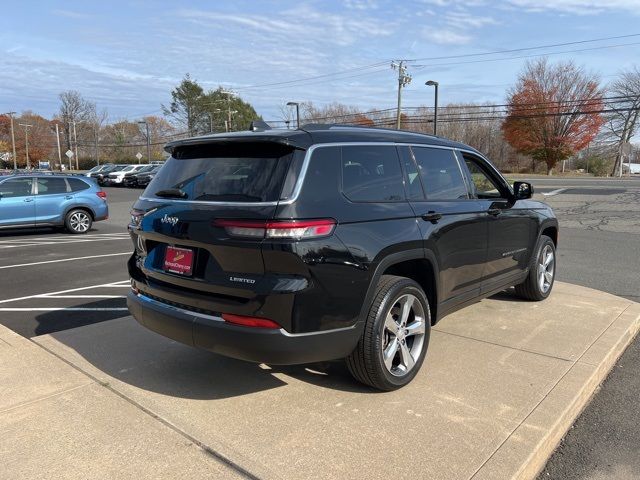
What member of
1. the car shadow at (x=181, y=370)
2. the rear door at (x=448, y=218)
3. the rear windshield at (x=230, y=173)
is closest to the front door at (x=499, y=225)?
the rear door at (x=448, y=218)

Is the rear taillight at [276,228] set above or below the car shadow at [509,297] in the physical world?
above

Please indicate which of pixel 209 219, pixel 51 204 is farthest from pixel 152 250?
pixel 51 204

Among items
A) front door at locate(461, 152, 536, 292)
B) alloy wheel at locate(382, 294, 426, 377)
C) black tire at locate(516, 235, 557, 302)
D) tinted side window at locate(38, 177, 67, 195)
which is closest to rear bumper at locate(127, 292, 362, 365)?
alloy wheel at locate(382, 294, 426, 377)

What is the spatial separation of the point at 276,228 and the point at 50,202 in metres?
12.6

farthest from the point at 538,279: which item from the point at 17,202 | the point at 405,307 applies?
the point at 17,202

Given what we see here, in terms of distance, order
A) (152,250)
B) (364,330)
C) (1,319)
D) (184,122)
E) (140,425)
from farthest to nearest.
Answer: (184,122), (1,319), (152,250), (364,330), (140,425)

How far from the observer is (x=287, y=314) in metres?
2.94

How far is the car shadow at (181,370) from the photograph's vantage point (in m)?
3.62

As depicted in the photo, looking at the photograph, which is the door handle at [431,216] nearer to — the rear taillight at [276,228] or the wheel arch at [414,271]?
the wheel arch at [414,271]

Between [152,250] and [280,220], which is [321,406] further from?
[152,250]

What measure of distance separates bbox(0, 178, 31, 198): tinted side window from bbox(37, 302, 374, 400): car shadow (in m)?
10.1

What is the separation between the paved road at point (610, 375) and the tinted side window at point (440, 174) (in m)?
1.87

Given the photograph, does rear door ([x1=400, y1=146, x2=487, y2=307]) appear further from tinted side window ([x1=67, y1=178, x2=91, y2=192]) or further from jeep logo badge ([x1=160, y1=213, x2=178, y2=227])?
tinted side window ([x1=67, y1=178, x2=91, y2=192])

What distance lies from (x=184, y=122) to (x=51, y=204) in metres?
67.6
